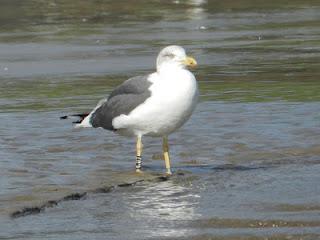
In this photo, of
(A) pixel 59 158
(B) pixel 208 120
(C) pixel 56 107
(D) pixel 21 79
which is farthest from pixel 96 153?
(D) pixel 21 79

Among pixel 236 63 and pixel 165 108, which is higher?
pixel 165 108

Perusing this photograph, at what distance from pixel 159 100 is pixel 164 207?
1841 millimetres

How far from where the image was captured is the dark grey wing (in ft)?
35.1

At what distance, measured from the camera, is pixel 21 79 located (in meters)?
18.5

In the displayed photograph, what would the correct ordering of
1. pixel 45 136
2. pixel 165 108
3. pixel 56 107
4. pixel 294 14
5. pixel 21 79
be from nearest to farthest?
pixel 165 108 → pixel 45 136 → pixel 56 107 → pixel 21 79 → pixel 294 14

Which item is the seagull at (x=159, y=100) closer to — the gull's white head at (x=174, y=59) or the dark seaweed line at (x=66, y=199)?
the gull's white head at (x=174, y=59)

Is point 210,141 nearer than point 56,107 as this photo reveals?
Yes

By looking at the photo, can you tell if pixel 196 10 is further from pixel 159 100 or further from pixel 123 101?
pixel 159 100

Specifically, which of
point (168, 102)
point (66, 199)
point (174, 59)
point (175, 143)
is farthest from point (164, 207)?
point (175, 143)

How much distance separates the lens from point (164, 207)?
8.88 metres

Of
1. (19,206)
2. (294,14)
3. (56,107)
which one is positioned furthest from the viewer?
(294,14)

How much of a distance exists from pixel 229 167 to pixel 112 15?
20660 mm

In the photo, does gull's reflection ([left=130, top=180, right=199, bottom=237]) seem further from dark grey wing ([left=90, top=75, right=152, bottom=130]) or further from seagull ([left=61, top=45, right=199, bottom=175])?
dark grey wing ([left=90, top=75, right=152, bottom=130])

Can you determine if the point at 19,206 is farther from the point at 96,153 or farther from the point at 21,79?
the point at 21,79
